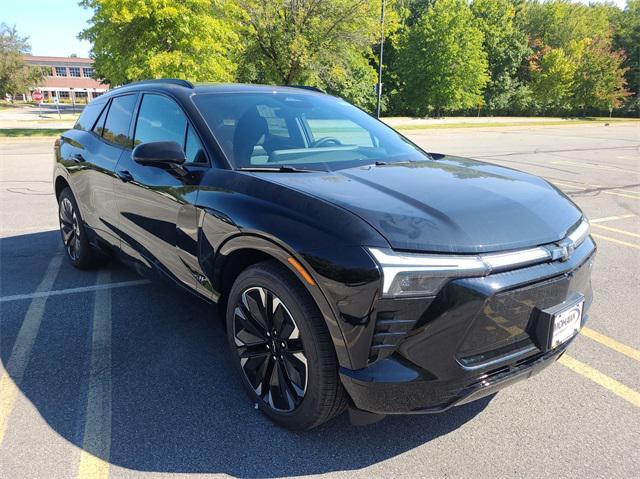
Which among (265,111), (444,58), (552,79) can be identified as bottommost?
(265,111)

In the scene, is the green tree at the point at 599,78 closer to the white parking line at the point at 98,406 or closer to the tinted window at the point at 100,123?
the tinted window at the point at 100,123

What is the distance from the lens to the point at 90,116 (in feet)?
15.2

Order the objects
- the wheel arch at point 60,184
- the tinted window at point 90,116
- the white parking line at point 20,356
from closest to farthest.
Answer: the white parking line at point 20,356
the tinted window at point 90,116
the wheel arch at point 60,184

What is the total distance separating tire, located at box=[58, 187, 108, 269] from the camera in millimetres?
4656

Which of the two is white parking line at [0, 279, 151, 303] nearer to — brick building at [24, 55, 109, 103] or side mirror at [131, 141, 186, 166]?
side mirror at [131, 141, 186, 166]

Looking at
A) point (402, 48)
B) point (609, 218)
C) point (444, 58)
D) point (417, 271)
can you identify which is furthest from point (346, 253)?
point (402, 48)

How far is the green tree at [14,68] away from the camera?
233 ft

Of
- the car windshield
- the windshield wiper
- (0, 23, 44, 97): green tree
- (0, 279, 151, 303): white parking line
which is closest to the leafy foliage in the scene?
(0, 279, 151, 303): white parking line

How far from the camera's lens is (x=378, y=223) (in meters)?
2.09

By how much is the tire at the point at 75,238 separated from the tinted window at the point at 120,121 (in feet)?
3.07

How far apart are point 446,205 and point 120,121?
2.87 metres

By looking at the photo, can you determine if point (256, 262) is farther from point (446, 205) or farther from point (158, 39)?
point (158, 39)

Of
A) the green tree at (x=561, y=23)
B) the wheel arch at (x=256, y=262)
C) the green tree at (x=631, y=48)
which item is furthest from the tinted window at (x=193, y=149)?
the green tree at (x=631, y=48)

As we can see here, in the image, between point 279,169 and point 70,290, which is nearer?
point 279,169
